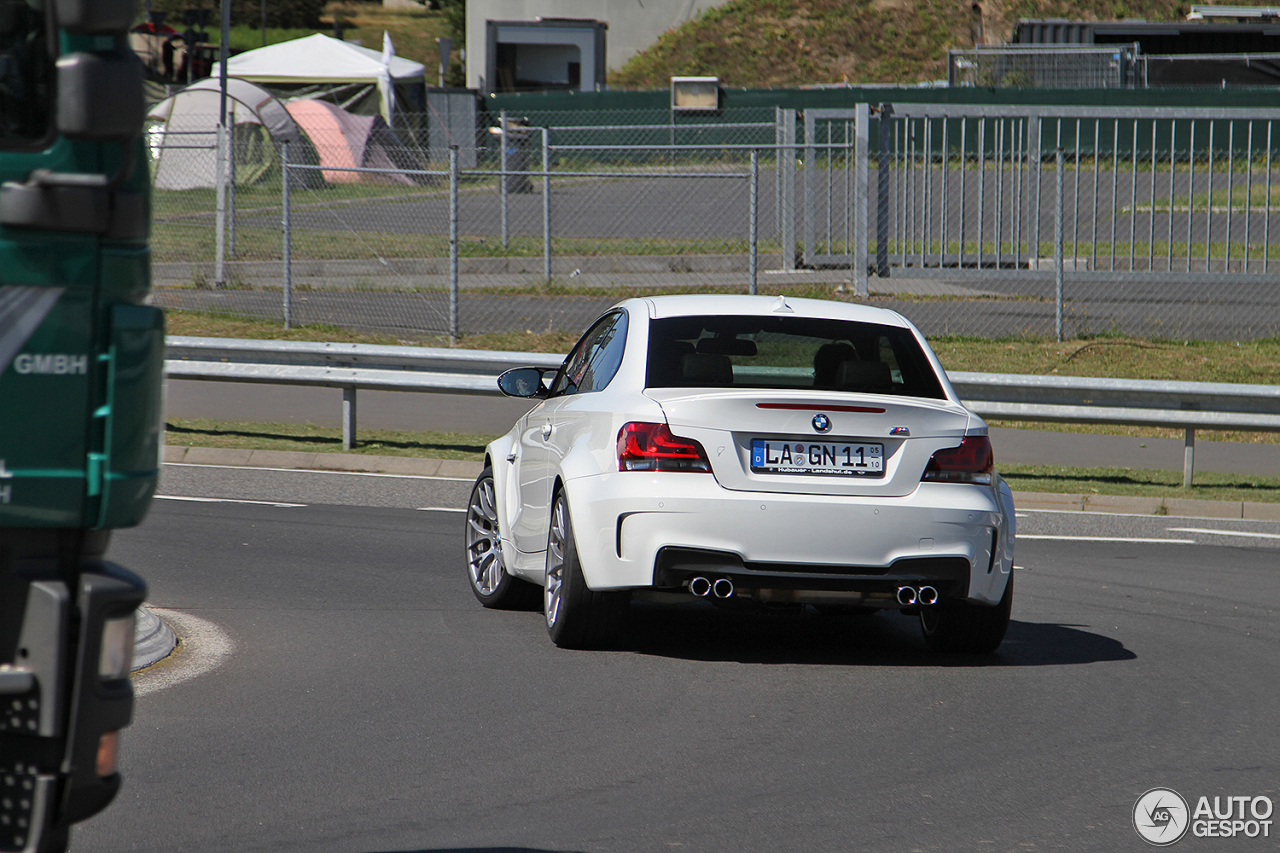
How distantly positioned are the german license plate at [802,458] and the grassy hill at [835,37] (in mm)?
51306

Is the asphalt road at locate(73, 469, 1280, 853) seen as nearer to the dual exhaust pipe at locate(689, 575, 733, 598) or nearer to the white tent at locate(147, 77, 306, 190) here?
the dual exhaust pipe at locate(689, 575, 733, 598)

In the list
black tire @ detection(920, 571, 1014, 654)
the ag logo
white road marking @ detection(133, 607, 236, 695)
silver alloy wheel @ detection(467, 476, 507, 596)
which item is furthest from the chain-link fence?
the ag logo

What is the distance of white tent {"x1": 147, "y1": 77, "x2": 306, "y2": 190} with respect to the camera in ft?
107

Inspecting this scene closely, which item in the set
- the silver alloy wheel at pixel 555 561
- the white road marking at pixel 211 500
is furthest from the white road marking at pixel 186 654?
the white road marking at pixel 211 500

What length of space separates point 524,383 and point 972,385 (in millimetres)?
6237

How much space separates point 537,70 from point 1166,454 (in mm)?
45030

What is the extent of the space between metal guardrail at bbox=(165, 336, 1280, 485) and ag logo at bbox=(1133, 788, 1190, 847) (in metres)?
7.70

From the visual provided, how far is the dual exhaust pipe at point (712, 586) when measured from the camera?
645cm

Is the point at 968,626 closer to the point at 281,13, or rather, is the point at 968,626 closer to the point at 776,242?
the point at 776,242

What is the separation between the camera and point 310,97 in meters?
42.8

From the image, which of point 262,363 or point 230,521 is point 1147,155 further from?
point 230,521

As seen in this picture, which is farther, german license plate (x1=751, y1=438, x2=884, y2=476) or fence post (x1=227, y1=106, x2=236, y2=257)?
fence post (x1=227, y1=106, x2=236, y2=257)

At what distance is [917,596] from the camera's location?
6.56 metres

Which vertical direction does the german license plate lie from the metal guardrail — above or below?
above
